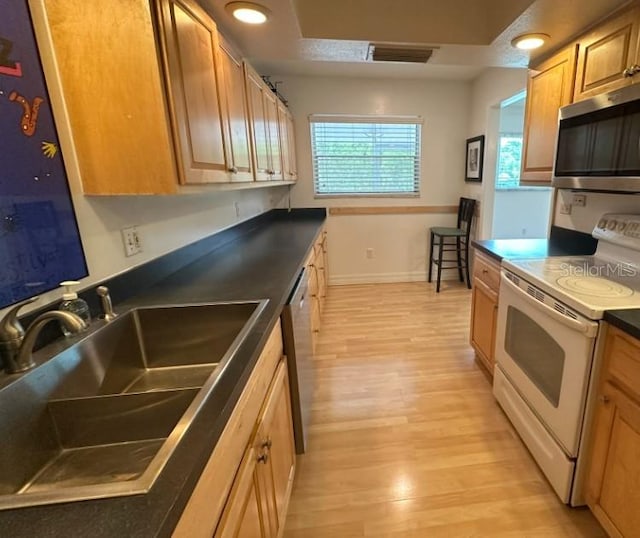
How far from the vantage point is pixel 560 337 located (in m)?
1.32

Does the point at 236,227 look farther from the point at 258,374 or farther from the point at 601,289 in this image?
the point at 601,289

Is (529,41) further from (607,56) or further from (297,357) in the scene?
(297,357)

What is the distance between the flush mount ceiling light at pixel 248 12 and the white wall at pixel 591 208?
2.07 metres

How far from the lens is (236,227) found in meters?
2.70

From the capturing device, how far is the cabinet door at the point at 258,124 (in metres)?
1.98

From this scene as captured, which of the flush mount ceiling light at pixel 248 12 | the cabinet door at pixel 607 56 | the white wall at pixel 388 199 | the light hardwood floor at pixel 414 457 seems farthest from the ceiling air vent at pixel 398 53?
the light hardwood floor at pixel 414 457

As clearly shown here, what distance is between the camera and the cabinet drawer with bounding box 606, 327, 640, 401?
3.44 ft

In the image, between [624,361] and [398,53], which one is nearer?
[624,361]

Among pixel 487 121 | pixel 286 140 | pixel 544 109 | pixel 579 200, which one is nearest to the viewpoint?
pixel 544 109

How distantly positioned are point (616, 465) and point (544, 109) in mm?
1858

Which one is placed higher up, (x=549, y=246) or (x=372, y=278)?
(x=549, y=246)

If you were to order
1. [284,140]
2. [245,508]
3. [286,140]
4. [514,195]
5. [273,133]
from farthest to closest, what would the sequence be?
[514,195], [286,140], [284,140], [273,133], [245,508]

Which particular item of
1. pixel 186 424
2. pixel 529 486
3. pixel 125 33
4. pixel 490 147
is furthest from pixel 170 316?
pixel 490 147

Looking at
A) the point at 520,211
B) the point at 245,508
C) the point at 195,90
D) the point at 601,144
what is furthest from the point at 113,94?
the point at 520,211
